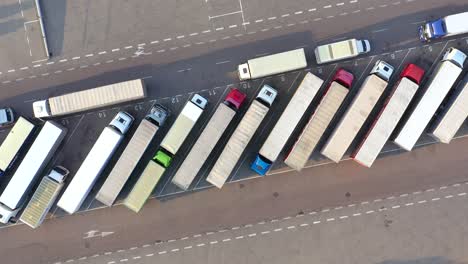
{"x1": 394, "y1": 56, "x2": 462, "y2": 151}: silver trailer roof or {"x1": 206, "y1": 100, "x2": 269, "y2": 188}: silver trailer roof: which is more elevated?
{"x1": 394, "y1": 56, "x2": 462, "y2": 151}: silver trailer roof

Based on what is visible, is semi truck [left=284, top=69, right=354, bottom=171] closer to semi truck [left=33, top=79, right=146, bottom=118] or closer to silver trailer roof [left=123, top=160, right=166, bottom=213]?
silver trailer roof [left=123, top=160, right=166, bottom=213]

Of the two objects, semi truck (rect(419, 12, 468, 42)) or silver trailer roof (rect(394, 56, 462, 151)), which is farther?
semi truck (rect(419, 12, 468, 42))

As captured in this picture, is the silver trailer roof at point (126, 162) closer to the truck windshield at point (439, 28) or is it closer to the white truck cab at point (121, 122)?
the white truck cab at point (121, 122)

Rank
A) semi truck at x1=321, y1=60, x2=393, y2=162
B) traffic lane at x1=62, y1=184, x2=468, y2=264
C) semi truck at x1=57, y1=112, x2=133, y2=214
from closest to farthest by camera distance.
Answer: semi truck at x1=57, y1=112, x2=133, y2=214 → semi truck at x1=321, y1=60, x2=393, y2=162 → traffic lane at x1=62, y1=184, x2=468, y2=264

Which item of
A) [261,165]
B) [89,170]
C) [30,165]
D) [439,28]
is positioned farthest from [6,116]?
[439,28]

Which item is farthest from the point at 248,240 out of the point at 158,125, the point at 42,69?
the point at 42,69

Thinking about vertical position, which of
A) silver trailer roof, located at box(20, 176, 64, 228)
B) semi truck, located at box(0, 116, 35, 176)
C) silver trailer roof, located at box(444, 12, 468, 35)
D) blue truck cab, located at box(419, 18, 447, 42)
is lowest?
silver trailer roof, located at box(20, 176, 64, 228)

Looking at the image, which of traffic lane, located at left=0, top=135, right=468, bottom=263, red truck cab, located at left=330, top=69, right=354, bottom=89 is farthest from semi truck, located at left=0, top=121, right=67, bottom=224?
red truck cab, located at left=330, top=69, right=354, bottom=89
